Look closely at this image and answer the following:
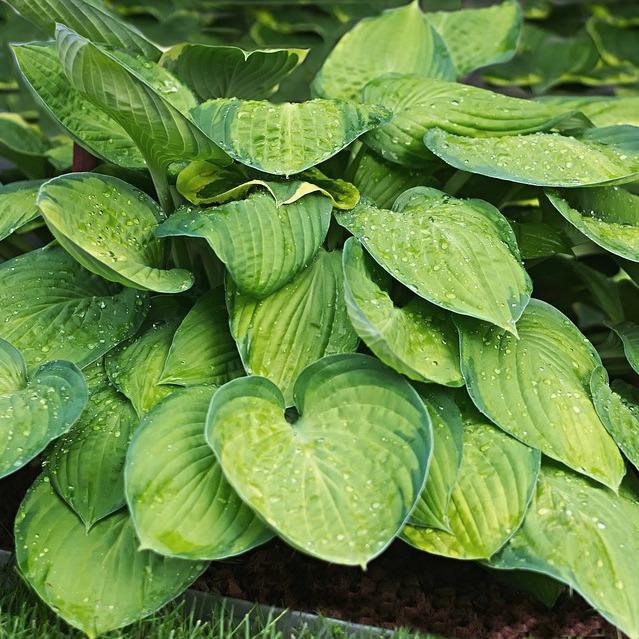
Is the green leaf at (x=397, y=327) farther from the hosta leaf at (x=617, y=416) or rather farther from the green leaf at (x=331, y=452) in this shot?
the hosta leaf at (x=617, y=416)

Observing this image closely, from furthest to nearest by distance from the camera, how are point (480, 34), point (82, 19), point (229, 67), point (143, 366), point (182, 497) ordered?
1. point (480, 34)
2. point (229, 67)
3. point (82, 19)
4. point (143, 366)
5. point (182, 497)

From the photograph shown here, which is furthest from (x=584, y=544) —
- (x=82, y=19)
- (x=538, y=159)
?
(x=82, y=19)

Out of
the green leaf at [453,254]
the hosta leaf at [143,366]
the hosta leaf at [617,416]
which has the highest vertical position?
the green leaf at [453,254]

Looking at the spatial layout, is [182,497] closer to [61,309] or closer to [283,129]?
[61,309]

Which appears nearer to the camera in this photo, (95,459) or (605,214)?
(95,459)

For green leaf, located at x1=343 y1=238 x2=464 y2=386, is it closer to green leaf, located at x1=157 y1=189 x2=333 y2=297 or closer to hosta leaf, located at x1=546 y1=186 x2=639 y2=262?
green leaf, located at x1=157 y1=189 x2=333 y2=297

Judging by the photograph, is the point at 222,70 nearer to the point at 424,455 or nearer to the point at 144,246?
the point at 144,246

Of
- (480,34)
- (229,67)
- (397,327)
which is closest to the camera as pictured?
(397,327)

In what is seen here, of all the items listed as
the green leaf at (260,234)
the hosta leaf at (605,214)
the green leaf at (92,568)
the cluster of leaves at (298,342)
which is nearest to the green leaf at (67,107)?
the cluster of leaves at (298,342)
